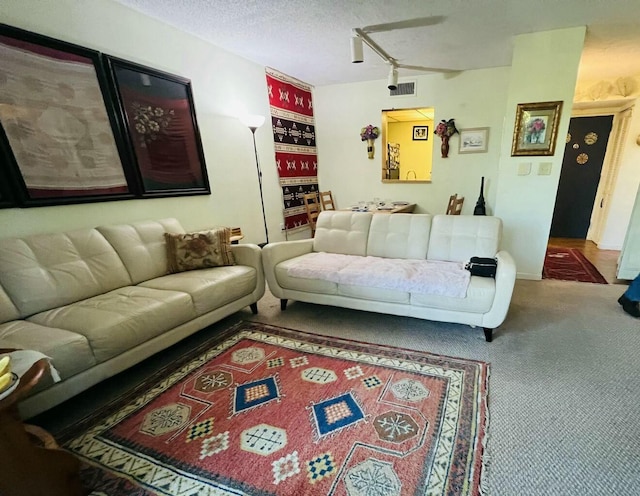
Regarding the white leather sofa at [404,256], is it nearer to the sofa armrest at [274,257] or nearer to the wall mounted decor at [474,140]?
the sofa armrest at [274,257]

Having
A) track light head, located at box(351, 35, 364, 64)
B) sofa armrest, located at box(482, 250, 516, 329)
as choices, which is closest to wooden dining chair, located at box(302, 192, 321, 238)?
track light head, located at box(351, 35, 364, 64)

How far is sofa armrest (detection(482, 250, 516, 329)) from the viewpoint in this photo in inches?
74.4

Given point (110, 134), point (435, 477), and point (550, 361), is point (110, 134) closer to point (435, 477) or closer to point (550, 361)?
point (435, 477)

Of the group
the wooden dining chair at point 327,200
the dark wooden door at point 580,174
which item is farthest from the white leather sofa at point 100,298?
the dark wooden door at point 580,174

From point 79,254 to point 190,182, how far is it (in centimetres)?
120

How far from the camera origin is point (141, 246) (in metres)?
2.35

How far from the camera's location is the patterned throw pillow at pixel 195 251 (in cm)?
246

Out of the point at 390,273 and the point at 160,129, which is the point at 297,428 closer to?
the point at 390,273

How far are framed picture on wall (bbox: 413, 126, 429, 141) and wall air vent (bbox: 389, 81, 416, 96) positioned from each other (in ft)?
7.43

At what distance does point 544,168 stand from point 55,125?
167 inches

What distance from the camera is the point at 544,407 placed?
4.91ft

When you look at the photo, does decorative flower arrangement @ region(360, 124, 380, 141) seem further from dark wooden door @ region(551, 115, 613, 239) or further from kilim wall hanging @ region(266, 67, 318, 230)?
dark wooden door @ region(551, 115, 613, 239)

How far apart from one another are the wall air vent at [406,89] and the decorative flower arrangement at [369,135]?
55 centimetres

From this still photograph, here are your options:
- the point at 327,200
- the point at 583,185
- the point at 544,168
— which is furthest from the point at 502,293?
the point at 583,185
